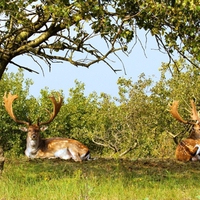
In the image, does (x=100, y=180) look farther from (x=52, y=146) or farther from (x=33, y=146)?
(x=33, y=146)

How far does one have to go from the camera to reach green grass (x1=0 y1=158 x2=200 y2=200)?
8.50 m

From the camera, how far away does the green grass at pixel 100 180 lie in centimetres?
850

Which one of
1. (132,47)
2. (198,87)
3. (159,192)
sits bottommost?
(159,192)

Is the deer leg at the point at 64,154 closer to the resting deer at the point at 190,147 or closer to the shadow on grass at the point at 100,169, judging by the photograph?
the shadow on grass at the point at 100,169

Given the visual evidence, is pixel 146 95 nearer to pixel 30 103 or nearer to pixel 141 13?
pixel 30 103

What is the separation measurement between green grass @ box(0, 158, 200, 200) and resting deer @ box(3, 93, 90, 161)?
68 cm

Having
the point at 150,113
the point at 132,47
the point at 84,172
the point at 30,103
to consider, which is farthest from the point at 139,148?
the point at 132,47

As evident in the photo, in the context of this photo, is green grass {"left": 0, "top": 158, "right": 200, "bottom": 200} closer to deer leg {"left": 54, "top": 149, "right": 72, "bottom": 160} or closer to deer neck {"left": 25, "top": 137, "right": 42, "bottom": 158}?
deer leg {"left": 54, "top": 149, "right": 72, "bottom": 160}

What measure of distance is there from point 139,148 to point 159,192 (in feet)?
71.6

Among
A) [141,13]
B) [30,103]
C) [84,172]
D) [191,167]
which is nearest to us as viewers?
[141,13]

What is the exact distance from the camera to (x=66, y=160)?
570 inches

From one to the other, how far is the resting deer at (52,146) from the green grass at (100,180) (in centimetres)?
68

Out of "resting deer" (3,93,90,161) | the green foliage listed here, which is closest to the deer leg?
"resting deer" (3,93,90,161)

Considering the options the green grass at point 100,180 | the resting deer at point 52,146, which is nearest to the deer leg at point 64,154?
the resting deer at point 52,146
